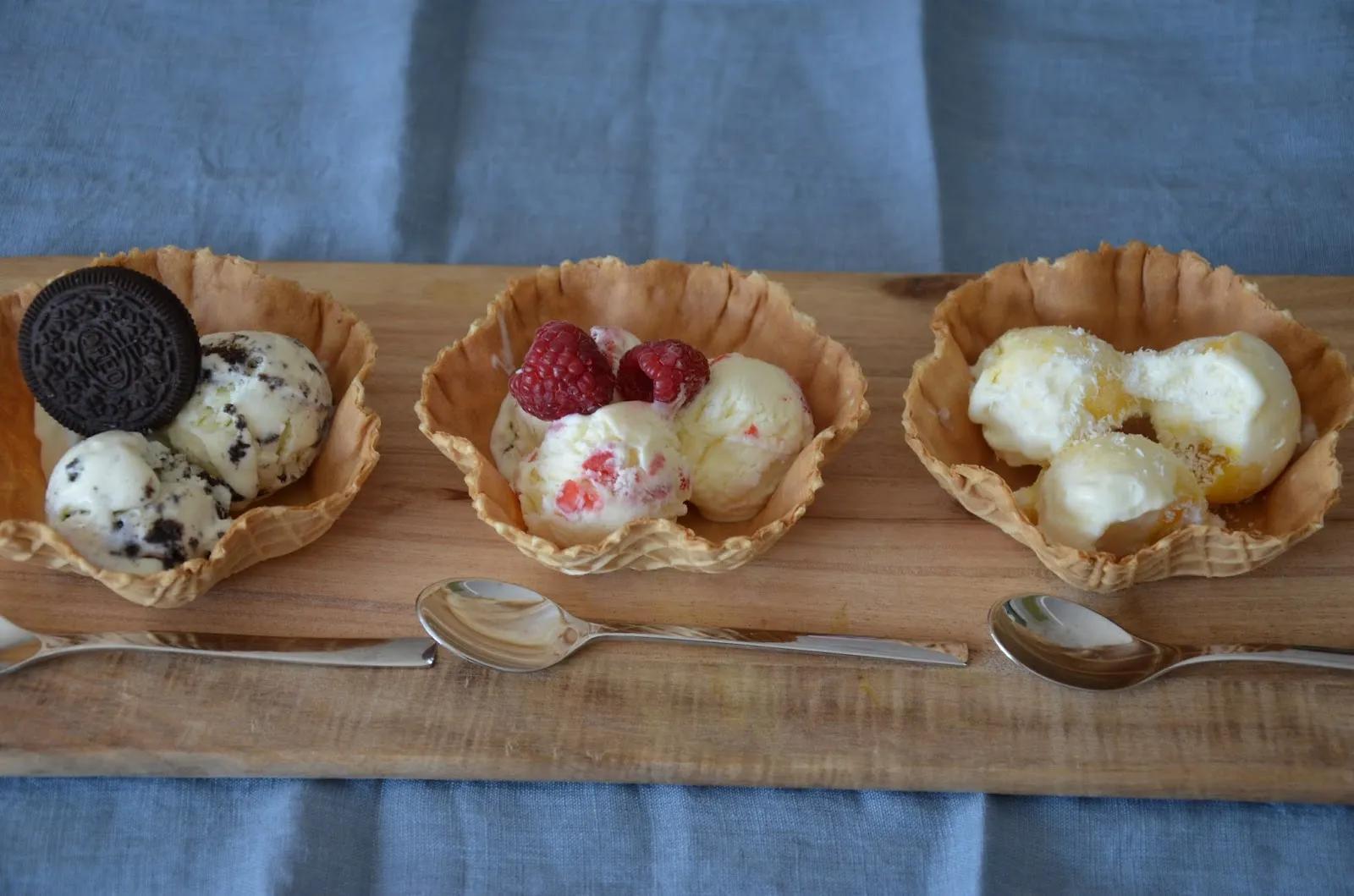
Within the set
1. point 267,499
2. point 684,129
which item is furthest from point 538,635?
point 684,129

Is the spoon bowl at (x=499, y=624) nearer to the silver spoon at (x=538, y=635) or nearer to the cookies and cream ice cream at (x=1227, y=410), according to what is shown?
the silver spoon at (x=538, y=635)

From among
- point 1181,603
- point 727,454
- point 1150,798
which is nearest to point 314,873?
point 727,454

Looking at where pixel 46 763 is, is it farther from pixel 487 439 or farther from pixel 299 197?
pixel 299 197

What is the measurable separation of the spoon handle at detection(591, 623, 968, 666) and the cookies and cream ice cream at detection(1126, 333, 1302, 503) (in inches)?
16.1

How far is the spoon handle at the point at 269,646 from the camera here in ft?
4.75

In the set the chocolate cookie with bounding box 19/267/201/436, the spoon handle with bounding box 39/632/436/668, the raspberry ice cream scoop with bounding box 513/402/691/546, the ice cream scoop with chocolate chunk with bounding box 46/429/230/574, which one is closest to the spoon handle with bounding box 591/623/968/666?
the raspberry ice cream scoop with bounding box 513/402/691/546

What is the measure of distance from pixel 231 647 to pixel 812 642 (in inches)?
27.6

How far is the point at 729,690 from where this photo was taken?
147 centimetres

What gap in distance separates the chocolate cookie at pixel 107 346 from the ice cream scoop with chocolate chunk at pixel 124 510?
59mm

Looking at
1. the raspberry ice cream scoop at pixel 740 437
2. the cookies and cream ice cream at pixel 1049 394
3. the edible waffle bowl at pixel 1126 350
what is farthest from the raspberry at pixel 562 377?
the cookies and cream ice cream at pixel 1049 394

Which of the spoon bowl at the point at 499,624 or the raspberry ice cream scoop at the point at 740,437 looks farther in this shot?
the raspberry ice cream scoop at the point at 740,437

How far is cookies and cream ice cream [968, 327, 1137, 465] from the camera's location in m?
1.60

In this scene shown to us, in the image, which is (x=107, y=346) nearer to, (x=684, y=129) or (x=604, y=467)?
(x=604, y=467)

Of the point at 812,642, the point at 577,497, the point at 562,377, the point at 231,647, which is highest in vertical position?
the point at 562,377
